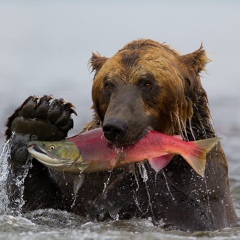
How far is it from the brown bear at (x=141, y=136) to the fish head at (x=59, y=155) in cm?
Answer: 35

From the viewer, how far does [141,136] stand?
23.1ft

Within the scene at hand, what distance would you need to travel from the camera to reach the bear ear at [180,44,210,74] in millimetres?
7719

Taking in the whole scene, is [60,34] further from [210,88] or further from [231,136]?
Result: [231,136]

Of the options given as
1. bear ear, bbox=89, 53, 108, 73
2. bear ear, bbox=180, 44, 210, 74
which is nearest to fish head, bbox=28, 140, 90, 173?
bear ear, bbox=89, 53, 108, 73

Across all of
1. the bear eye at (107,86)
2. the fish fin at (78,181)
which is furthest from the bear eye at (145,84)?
the fish fin at (78,181)

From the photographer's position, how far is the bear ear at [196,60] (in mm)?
7719

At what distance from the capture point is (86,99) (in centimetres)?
1961

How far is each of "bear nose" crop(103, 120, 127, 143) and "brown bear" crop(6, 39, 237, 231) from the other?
22cm

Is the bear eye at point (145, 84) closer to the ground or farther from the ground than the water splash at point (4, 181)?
farther from the ground

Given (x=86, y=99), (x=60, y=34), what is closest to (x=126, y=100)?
(x=86, y=99)

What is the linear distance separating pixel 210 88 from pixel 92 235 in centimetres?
1651

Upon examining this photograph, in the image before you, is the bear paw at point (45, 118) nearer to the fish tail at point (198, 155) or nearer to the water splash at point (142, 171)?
the water splash at point (142, 171)

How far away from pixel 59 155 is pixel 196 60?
1470 mm

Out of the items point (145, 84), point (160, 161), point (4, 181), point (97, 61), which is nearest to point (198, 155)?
point (160, 161)
